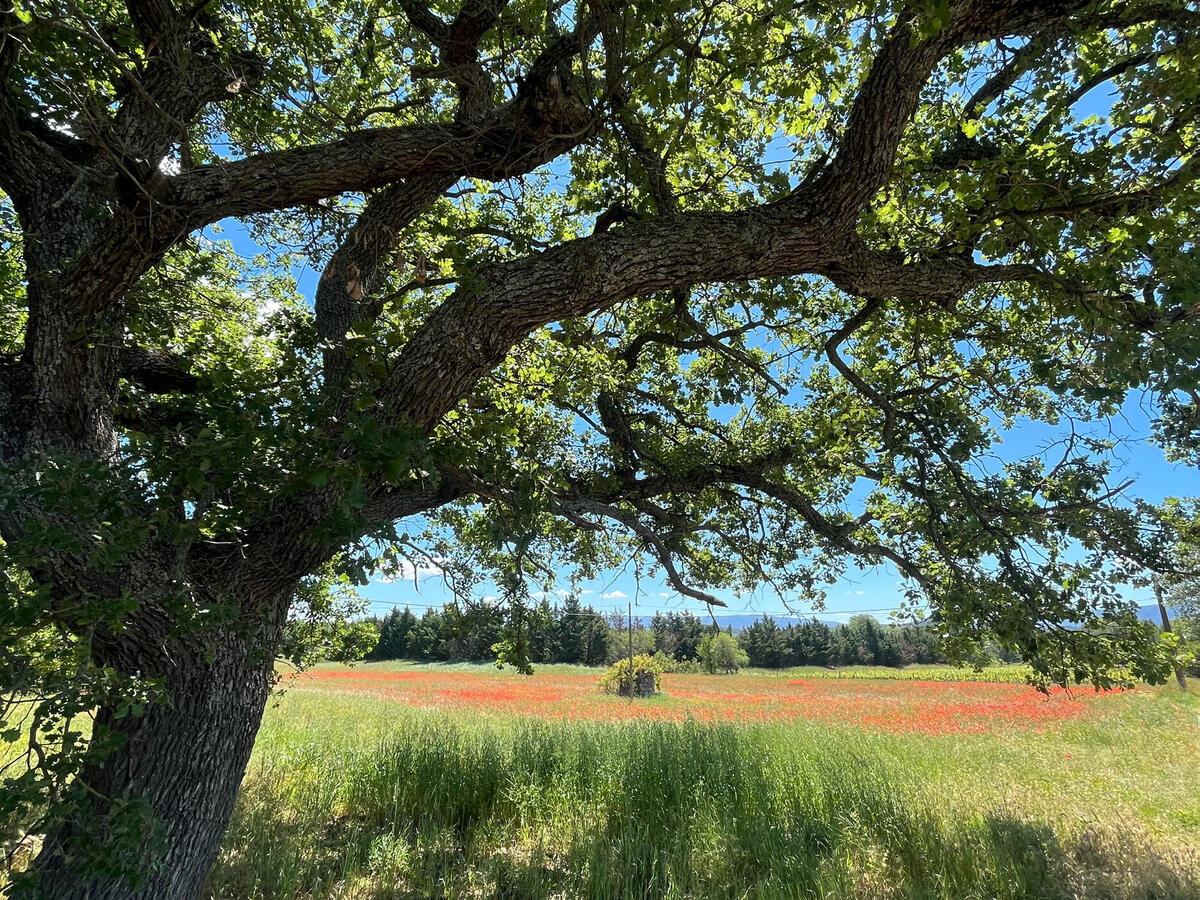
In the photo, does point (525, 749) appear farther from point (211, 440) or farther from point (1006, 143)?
point (1006, 143)

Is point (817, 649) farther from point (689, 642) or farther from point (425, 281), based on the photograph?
point (425, 281)

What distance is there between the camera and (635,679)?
2120 cm

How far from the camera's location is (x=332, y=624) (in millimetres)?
7535

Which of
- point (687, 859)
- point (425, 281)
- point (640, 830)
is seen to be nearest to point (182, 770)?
point (425, 281)

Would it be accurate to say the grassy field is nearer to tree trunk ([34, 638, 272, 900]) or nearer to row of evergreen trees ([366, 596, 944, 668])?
tree trunk ([34, 638, 272, 900])

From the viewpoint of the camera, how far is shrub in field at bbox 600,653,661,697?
21.2 metres

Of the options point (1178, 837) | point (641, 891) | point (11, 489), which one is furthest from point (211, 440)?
point (1178, 837)

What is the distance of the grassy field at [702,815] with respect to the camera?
4.22 metres

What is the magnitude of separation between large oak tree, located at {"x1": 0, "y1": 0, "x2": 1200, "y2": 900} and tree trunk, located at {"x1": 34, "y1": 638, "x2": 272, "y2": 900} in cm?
2

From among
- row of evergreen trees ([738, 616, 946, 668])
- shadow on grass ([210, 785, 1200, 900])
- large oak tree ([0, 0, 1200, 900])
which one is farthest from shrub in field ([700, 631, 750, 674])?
large oak tree ([0, 0, 1200, 900])

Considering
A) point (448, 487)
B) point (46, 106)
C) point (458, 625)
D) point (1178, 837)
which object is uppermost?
point (46, 106)

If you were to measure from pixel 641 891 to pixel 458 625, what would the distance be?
2448 mm

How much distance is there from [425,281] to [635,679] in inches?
801

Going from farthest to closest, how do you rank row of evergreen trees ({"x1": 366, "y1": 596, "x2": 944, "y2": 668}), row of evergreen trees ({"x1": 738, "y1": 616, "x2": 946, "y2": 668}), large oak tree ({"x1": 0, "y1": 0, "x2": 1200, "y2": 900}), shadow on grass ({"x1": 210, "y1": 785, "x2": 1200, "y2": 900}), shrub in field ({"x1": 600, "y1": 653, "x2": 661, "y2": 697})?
row of evergreen trees ({"x1": 738, "y1": 616, "x2": 946, "y2": 668}) → row of evergreen trees ({"x1": 366, "y1": 596, "x2": 944, "y2": 668}) → shrub in field ({"x1": 600, "y1": 653, "x2": 661, "y2": 697}) → shadow on grass ({"x1": 210, "y1": 785, "x2": 1200, "y2": 900}) → large oak tree ({"x1": 0, "y1": 0, "x2": 1200, "y2": 900})
